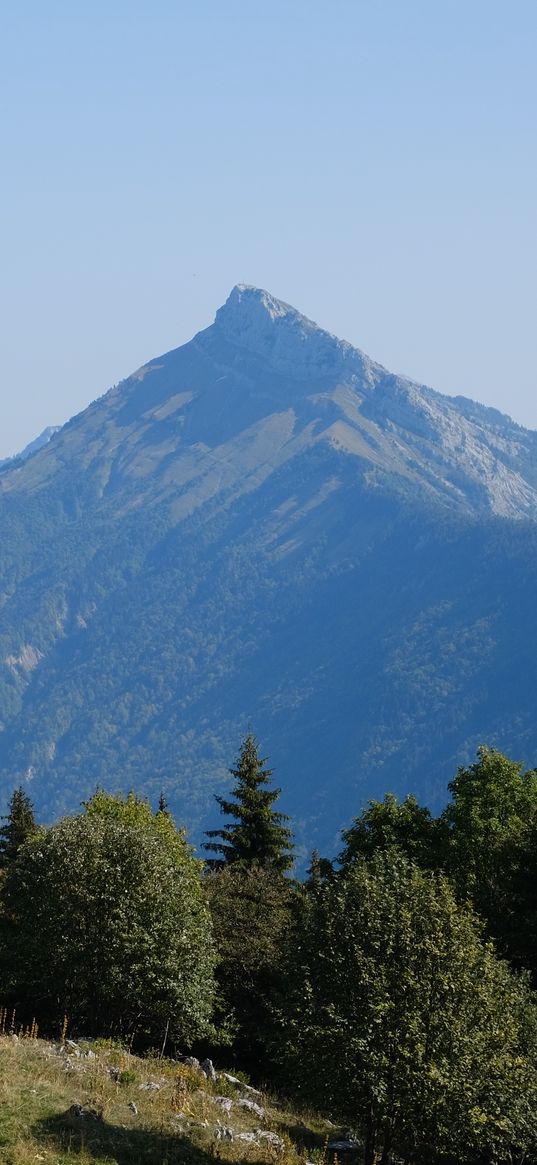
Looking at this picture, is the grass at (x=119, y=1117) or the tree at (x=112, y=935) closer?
the grass at (x=119, y=1117)

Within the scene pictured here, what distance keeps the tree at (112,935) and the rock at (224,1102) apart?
5.02 m

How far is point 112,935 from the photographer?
35094 millimetres

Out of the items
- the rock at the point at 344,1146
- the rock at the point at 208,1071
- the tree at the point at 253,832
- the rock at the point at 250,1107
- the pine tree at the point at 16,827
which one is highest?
the tree at the point at 253,832

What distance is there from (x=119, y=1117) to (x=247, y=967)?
1847cm

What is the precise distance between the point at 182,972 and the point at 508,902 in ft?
58.2

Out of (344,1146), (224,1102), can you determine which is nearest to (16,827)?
(344,1146)

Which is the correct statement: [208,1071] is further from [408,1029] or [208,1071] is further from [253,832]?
[253,832]

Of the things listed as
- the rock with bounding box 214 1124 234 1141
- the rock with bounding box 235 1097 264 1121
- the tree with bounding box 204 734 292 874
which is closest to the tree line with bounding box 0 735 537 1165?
the rock with bounding box 235 1097 264 1121

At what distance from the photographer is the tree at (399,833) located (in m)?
52.7

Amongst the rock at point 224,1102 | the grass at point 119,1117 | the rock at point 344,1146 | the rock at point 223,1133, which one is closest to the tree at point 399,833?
the rock at point 344,1146

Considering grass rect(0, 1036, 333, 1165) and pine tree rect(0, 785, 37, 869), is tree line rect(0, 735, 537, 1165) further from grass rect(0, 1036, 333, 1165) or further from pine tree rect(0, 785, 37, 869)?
pine tree rect(0, 785, 37, 869)

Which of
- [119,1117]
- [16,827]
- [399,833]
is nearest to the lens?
[119,1117]

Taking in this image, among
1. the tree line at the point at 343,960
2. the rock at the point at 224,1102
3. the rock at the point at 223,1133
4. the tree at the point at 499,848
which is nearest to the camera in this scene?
the tree line at the point at 343,960

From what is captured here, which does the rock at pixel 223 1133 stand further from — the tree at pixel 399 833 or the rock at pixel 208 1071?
the tree at pixel 399 833
